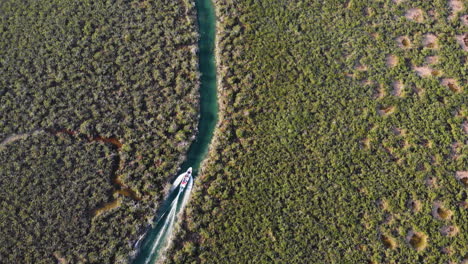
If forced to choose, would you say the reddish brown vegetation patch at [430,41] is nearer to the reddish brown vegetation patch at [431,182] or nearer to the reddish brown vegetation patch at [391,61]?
the reddish brown vegetation patch at [391,61]

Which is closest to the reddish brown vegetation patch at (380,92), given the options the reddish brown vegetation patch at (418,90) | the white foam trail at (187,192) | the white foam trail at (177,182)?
the reddish brown vegetation patch at (418,90)

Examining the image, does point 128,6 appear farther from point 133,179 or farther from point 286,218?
point 286,218

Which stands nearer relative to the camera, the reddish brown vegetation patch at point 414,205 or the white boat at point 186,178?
the reddish brown vegetation patch at point 414,205

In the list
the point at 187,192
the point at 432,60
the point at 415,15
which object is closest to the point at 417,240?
the point at 432,60

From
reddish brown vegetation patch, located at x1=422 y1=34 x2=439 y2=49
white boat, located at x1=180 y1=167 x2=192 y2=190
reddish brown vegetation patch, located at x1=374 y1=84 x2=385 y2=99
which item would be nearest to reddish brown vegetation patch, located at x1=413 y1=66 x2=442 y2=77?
reddish brown vegetation patch, located at x1=422 y1=34 x2=439 y2=49

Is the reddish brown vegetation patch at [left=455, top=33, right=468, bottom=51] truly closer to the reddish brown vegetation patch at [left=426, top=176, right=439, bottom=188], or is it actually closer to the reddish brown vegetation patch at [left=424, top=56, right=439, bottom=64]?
the reddish brown vegetation patch at [left=424, top=56, right=439, bottom=64]
